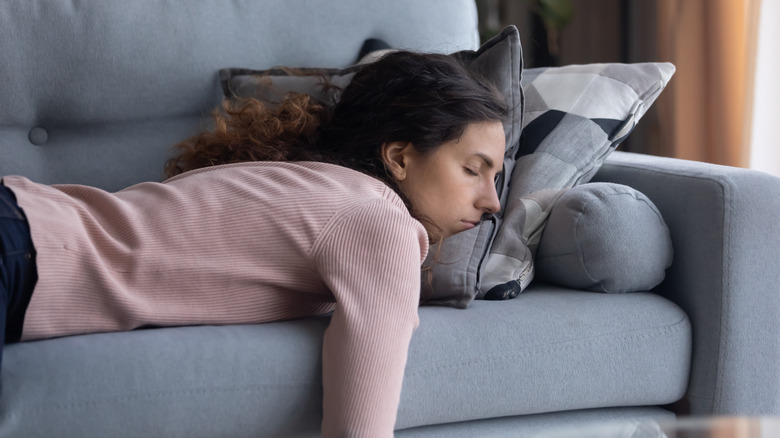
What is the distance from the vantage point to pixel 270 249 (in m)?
1.08

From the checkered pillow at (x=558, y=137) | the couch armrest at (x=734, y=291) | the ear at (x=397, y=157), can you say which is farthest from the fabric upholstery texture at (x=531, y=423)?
the ear at (x=397, y=157)

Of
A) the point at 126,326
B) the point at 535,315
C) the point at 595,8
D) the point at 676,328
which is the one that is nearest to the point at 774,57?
the point at 595,8

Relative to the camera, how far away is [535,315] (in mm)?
1184

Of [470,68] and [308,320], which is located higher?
[470,68]

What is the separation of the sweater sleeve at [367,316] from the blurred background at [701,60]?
1375 mm

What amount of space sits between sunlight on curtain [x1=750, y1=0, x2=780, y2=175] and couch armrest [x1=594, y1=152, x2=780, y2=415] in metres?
1.08

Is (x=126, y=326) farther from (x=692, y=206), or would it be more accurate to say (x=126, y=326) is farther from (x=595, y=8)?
(x=595, y=8)

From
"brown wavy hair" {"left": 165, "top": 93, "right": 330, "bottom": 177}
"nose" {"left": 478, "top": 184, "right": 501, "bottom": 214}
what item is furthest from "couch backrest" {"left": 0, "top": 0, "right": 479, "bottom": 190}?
"nose" {"left": 478, "top": 184, "right": 501, "bottom": 214}

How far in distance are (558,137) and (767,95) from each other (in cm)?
110

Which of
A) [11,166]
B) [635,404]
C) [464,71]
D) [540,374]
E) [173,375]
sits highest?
[464,71]

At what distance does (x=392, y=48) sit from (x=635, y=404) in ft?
3.08

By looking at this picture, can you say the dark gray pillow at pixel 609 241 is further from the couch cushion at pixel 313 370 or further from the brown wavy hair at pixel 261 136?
the brown wavy hair at pixel 261 136

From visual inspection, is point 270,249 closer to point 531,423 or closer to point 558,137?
point 531,423

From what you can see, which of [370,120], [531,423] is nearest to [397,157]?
[370,120]
